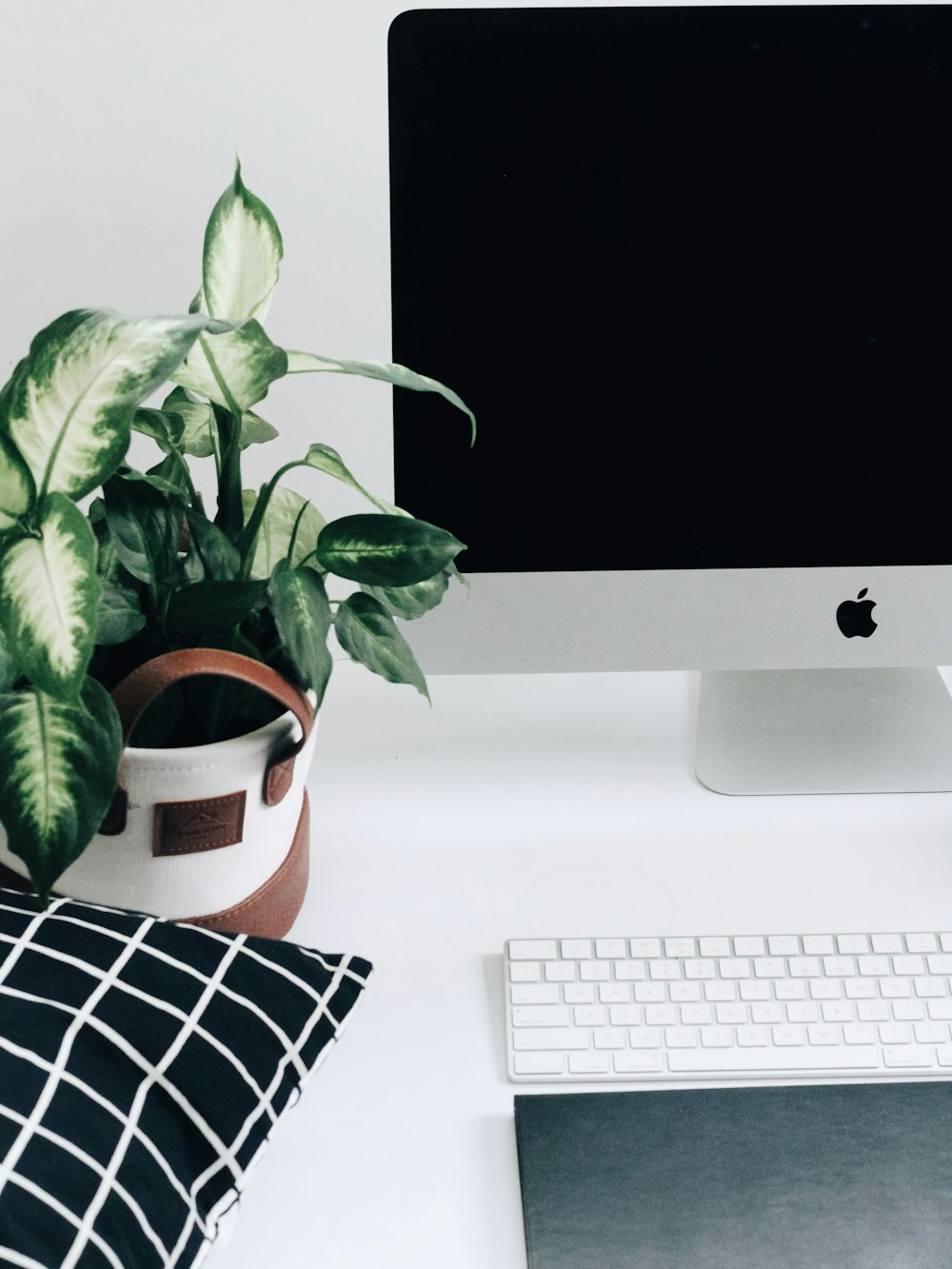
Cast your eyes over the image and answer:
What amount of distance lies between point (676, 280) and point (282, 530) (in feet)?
0.86

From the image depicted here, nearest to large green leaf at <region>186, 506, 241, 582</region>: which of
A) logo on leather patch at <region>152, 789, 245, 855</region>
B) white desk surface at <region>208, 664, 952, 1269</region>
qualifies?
logo on leather patch at <region>152, 789, 245, 855</region>

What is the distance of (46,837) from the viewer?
451mm

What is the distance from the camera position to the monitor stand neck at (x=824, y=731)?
2.59ft

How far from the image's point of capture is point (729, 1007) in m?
0.59

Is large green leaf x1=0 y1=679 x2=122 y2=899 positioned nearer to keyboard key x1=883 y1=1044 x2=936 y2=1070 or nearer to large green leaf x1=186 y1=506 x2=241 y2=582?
large green leaf x1=186 y1=506 x2=241 y2=582

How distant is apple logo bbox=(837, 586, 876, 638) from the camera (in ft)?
2.42

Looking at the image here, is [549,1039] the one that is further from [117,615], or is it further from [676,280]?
[676,280]

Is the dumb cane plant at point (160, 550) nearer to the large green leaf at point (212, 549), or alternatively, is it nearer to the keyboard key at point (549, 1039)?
the large green leaf at point (212, 549)

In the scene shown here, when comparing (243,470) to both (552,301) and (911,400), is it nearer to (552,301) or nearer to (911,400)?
(552,301)

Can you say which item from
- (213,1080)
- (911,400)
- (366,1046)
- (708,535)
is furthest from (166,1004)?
(911,400)

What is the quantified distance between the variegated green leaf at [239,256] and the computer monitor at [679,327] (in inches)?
4.4

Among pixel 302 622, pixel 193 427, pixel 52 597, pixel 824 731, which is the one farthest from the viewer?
pixel 824 731

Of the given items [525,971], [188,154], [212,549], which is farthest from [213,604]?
[188,154]

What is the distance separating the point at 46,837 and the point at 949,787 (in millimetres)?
585
